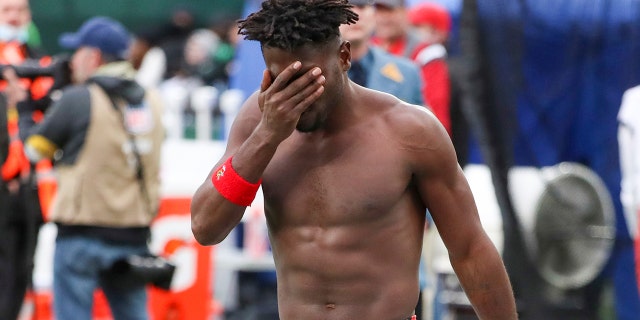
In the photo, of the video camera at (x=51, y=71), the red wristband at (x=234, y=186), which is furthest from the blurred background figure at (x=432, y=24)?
the red wristband at (x=234, y=186)

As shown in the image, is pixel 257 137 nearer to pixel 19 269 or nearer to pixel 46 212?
pixel 19 269

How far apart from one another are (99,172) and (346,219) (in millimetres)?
4151

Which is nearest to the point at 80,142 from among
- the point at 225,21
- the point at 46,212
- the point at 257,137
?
the point at 46,212

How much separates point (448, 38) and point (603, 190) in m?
2.08

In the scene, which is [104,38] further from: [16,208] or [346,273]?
[346,273]

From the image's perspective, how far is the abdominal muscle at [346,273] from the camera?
12.6 feet

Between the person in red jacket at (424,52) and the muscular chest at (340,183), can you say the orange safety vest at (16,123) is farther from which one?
the muscular chest at (340,183)

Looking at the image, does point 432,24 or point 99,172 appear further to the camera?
point 432,24

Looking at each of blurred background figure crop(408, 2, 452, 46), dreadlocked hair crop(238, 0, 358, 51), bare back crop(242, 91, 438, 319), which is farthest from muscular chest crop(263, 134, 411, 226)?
blurred background figure crop(408, 2, 452, 46)

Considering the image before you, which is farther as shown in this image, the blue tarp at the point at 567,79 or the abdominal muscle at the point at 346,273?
the blue tarp at the point at 567,79

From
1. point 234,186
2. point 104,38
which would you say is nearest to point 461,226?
point 234,186

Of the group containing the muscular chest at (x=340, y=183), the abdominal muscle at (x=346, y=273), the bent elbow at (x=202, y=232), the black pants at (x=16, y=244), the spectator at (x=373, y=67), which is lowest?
the black pants at (x=16, y=244)

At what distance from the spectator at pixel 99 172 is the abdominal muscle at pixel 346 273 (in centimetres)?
399

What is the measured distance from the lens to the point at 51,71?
26.9 ft
